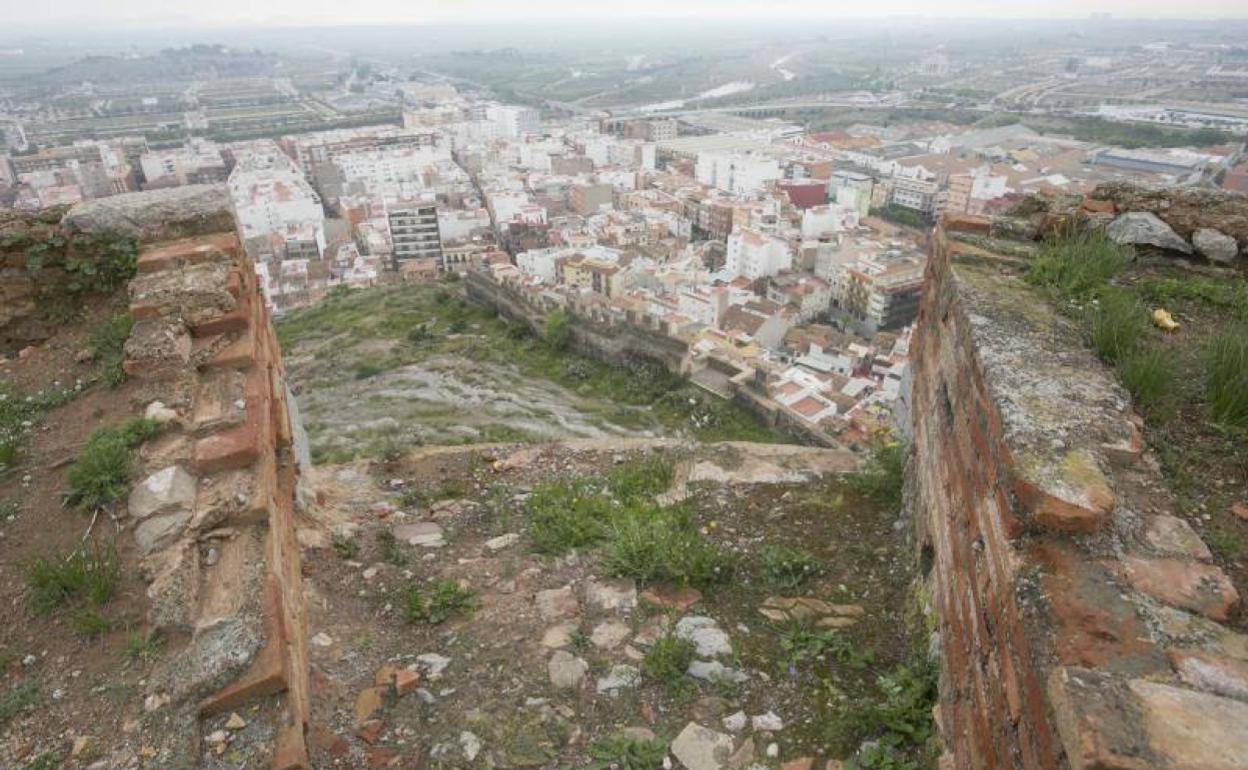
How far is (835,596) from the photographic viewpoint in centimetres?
292

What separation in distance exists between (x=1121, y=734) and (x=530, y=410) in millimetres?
11827

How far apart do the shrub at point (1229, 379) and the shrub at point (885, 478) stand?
1.43 metres

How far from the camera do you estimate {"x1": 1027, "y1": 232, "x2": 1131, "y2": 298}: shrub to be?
113 inches

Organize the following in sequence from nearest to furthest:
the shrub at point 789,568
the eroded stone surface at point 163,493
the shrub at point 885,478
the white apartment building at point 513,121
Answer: the eroded stone surface at point 163,493
the shrub at point 789,568
the shrub at point 885,478
the white apartment building at point 513,121

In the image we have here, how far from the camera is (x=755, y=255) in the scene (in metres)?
28.6

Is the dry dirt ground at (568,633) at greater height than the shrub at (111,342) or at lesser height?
lesser

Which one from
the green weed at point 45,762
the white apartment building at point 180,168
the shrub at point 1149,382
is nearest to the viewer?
the green weed at point 45,762

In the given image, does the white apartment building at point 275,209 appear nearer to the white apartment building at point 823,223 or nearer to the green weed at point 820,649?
the white apartment building at point 823,223

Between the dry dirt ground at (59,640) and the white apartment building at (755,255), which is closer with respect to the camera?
the dry dirt ground at (59,640)

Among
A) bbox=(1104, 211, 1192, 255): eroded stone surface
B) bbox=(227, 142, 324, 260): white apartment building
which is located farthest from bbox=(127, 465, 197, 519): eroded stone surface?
bbox=(227, 142, 324, 260): white apartment building

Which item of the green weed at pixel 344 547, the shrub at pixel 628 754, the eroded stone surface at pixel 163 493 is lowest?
the green weed at pixel 344 547

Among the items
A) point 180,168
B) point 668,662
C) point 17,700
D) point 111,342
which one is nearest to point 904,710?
point 668,662

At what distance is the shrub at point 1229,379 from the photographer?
2164 millimetres

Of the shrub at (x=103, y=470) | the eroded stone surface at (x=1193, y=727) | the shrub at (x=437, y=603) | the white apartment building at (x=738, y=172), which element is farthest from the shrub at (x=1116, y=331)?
the white apartment building at (x=738, y=172)
